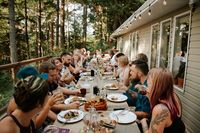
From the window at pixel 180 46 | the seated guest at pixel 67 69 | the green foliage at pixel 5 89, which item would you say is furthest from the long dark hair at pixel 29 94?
the window at pixel 180 46

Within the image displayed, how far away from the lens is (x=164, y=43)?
6738mm

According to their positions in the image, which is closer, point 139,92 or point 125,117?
point 125,117

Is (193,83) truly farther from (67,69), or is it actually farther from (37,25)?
(37,25)

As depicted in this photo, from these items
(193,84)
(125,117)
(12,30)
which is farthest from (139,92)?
(12,30)

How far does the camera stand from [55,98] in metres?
2.26

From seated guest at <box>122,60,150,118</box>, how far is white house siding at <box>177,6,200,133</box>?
4.09 ft

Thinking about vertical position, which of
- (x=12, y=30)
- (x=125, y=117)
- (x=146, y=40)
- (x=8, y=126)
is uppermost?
(x=12, y=30)

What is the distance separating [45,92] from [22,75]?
3.61ft

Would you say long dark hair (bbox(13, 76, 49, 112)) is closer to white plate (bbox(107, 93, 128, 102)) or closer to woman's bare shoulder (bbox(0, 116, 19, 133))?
woman's bare shoulder (bbox(0, 116, 19, 133))

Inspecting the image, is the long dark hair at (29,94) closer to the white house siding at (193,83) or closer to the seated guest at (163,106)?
the seated guest at (163,106)

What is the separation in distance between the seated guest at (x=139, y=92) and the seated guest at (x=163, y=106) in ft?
2.71

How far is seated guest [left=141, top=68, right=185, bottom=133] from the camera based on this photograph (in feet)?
6.20

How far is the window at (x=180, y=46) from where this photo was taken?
4934 millimetres

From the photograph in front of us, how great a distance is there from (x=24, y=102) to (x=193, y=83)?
366 cm
